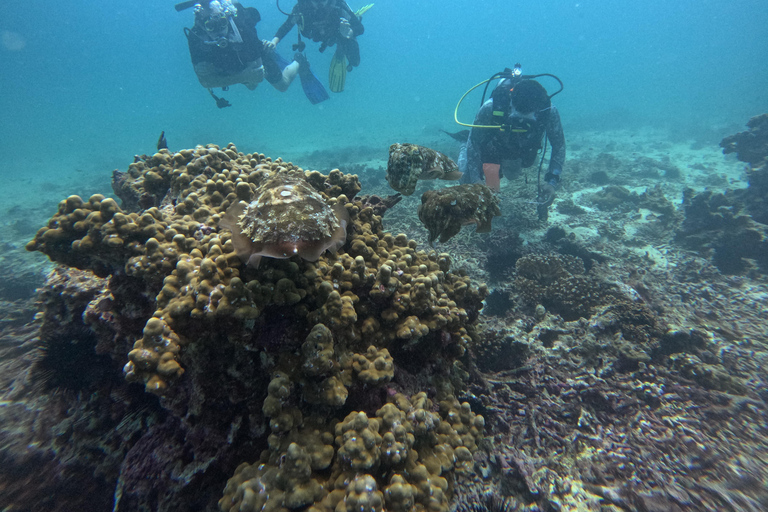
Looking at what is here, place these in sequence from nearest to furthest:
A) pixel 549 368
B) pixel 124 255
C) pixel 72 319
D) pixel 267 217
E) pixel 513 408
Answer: pixel 267 217 < pixel 124 255 < pixel 72 319 < pixel 513 408 < pixel 549 368

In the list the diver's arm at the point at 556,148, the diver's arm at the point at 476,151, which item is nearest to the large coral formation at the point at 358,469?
the diver's arm at the point at 476,151

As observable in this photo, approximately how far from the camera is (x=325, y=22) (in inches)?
569

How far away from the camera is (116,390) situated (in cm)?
271

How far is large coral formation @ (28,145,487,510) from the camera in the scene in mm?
1960

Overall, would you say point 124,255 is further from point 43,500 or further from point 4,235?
point 4,235

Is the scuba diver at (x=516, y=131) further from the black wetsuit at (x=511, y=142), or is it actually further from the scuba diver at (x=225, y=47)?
the scuba diver at (x=225, y=47)

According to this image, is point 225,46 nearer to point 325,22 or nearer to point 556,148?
point 325,22

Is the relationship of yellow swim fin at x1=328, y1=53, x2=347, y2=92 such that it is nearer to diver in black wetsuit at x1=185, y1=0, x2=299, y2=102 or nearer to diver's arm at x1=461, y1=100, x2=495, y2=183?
diver in black wetsuit at x1=185, y1=0, x2=299, y2=102

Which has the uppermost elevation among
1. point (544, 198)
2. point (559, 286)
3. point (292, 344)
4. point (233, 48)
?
point (233, 48)

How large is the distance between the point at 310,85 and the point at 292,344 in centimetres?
Result: 1622

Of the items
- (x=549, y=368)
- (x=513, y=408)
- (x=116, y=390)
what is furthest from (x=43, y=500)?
(x=549, y=368)

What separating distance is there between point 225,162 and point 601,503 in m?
5.68

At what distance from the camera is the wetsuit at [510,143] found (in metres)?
8.54

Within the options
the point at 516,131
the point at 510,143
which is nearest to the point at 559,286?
the point at 516,131
